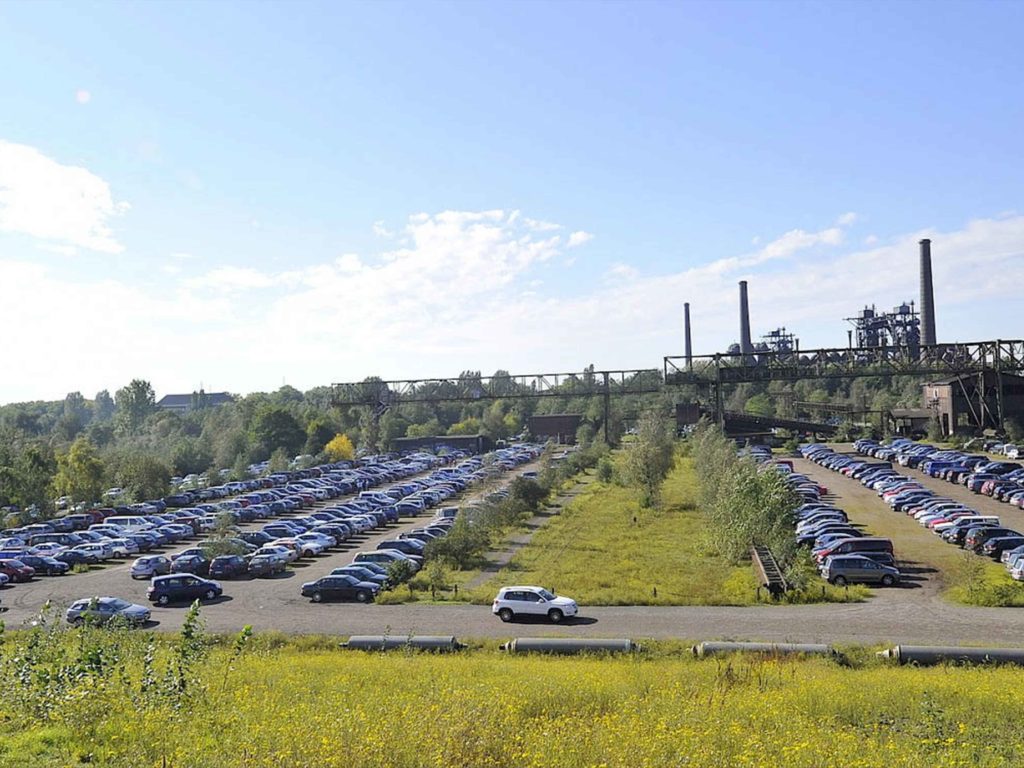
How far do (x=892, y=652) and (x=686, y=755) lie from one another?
32.8ft

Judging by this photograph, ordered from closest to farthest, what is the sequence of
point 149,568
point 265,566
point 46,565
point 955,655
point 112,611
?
point 955,655
point 112,611
point 265,566
point 149,568
point 46,565

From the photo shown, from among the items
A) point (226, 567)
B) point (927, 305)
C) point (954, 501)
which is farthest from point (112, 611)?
point (927, 305)

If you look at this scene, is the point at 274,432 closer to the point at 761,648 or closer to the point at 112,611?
the point at 112,611

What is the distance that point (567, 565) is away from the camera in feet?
106

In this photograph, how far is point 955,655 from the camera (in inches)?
677

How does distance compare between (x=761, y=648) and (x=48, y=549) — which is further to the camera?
(x=48, y=549)

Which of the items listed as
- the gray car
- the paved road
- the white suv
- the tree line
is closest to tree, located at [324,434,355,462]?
the tree line

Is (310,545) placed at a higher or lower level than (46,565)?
higher

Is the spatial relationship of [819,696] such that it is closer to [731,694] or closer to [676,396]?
[731,694]

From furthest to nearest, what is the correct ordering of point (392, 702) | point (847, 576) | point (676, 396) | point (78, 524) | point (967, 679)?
point (676, 396) → point (78, 524) → point (847, 576) → point (967, 679) → point (392, 702)

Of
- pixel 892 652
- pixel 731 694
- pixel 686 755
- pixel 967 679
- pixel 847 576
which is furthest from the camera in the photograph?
pixel 847 576

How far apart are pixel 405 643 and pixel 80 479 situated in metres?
48.8

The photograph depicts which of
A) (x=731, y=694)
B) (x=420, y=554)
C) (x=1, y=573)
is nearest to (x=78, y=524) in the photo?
(x=1, y=573)

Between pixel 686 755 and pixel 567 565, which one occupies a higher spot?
pixel 686 755
